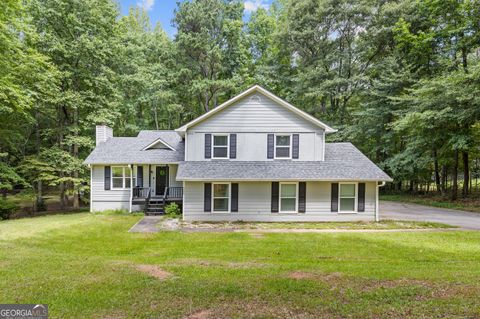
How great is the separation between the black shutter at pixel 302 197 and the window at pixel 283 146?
6.29 feet

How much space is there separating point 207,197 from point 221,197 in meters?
0.72

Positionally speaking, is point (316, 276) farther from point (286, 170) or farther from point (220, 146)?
point (220, 146)

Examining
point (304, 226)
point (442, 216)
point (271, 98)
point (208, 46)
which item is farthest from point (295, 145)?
point (208, 46)

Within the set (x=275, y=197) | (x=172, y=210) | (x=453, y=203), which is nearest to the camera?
(x=275, y=197)

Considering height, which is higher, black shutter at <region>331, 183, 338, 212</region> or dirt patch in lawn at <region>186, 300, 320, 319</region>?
black shutter at <region>331, 183, 338, 212</region>

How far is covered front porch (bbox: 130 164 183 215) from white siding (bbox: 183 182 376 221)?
2.46 metres

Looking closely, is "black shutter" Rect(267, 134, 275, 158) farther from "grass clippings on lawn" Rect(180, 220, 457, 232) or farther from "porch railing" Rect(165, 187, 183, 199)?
"porch railing" Rect(165, 187, 183, 199)

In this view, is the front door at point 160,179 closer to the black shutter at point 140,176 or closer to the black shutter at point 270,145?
the black shutter at point 140,176

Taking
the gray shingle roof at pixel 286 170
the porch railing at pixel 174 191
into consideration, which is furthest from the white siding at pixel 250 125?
the porch railing at pixel 174 191

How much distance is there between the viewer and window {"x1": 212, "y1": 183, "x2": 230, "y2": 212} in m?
14.4

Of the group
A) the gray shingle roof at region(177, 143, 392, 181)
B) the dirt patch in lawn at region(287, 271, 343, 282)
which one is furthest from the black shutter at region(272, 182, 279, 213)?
the dirt patch in lawn at region(287, 271, 343, 282)

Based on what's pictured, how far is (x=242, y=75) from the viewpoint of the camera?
105 ft

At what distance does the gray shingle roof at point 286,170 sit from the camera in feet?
45.8

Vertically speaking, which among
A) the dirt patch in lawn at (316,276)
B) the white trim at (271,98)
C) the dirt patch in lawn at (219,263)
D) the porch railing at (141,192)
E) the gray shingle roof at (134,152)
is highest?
the white trim at (271,98)
